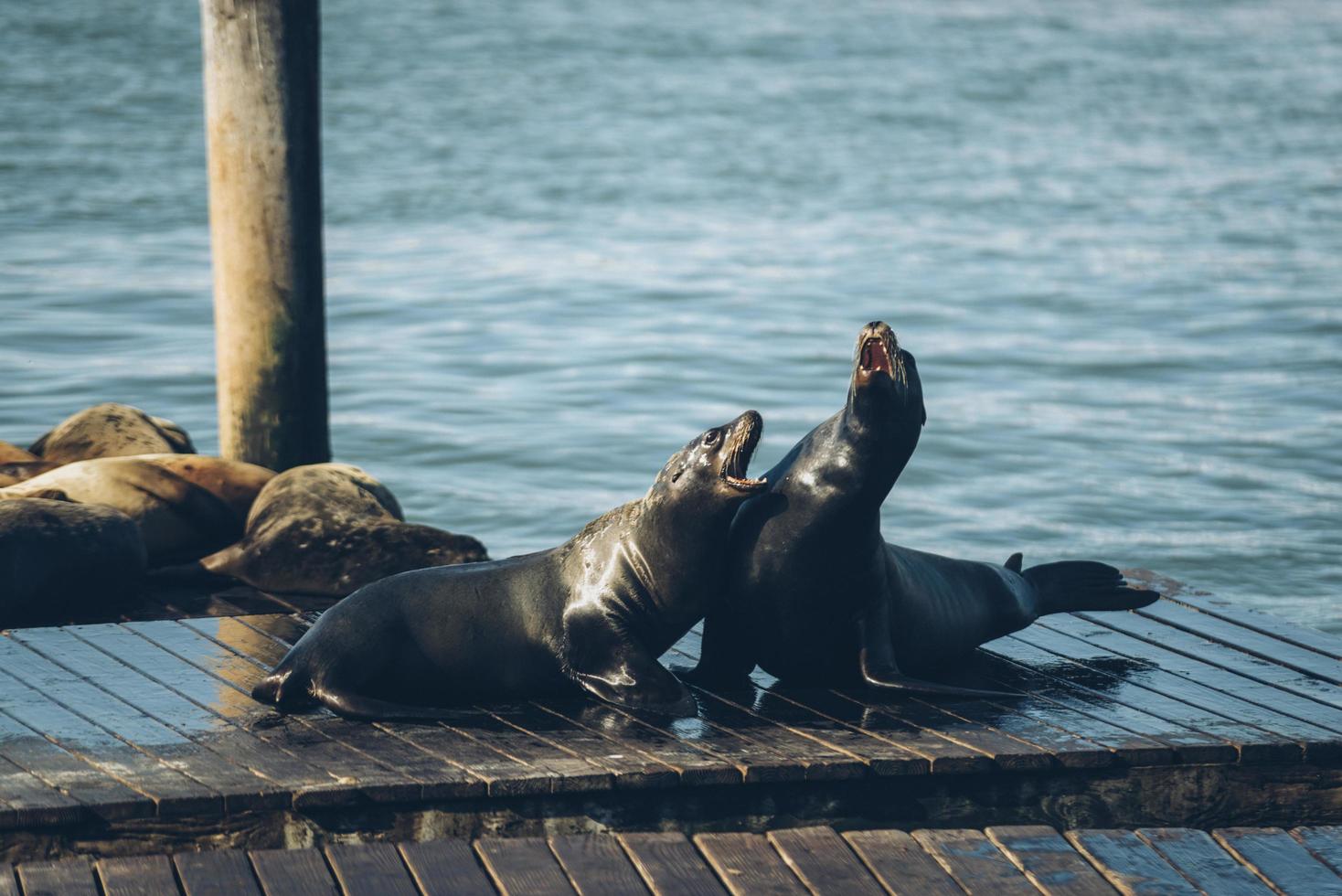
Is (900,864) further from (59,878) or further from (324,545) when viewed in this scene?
(324,545)

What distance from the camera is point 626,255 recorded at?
19859 millimetres

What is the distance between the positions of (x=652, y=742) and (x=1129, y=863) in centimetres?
113

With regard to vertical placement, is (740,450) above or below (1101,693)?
above

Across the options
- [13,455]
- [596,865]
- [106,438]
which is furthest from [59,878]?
[106,438]

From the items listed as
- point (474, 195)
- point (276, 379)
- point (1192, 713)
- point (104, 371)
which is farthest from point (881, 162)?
point (1192, 713)

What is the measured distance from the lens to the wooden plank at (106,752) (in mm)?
4371

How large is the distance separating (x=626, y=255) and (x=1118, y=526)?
9.45 meters

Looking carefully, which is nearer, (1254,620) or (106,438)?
(1254,620)

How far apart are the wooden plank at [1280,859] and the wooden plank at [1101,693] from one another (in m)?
0.21

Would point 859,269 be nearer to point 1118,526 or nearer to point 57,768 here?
point 1118,526

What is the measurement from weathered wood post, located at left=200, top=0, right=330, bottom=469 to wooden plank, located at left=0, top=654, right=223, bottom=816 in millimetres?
2580

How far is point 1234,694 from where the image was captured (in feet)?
18.0

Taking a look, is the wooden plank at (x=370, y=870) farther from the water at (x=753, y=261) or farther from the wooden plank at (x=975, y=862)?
the water at (x=753, y=261)

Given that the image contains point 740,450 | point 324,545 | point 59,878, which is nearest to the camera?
point 59,878
